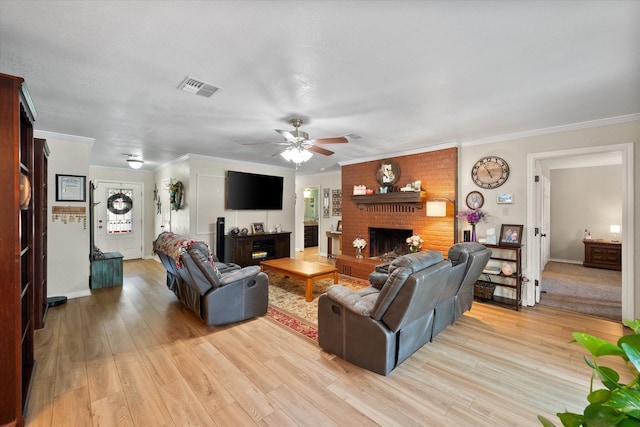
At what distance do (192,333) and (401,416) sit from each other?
7.45 feet

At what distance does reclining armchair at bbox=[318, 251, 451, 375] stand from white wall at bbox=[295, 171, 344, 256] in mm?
5294

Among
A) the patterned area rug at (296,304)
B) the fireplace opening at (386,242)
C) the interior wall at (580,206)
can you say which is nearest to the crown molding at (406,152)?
the fireplace opening at (386,242)

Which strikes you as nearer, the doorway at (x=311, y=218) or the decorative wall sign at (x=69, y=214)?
the decorative wall sign at (x=69, y=214)

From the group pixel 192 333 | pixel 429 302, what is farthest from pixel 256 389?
pixel 429 302

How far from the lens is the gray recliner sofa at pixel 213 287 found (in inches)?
123

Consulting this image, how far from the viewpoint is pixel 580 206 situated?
7.05 metres

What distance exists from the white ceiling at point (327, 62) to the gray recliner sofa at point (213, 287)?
1613 mm

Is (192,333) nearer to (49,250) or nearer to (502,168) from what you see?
(49,250)

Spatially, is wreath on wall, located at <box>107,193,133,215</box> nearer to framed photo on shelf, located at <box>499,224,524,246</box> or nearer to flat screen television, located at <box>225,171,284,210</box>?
flat screen television, located at <box>225,171,284,210</box>

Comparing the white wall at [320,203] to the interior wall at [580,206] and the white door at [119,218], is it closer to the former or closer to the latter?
the white door at [119,218]

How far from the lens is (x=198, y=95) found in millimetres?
2805

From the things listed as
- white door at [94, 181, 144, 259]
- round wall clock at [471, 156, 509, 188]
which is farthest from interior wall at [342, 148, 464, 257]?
white door at [94, 181, 144, 259]

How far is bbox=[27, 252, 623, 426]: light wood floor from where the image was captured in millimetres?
1917

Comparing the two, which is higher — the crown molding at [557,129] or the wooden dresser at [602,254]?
the crown molding at [557,129]
